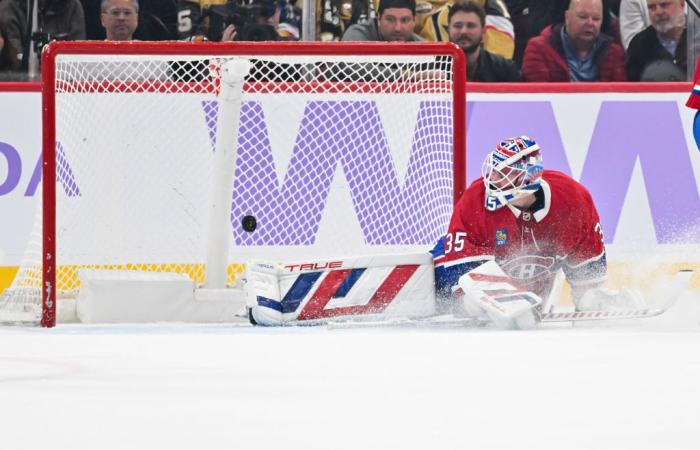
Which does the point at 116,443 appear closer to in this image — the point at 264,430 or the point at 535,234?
the point at 264,430

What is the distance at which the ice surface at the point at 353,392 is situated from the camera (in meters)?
1.98

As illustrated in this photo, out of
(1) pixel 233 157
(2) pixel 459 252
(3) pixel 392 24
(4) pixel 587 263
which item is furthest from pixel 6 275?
(4) pixel 587 263

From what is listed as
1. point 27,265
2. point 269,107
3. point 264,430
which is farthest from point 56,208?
point 264,430

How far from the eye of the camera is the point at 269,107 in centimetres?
557

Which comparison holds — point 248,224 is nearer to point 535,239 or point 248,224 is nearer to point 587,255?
point 535,239

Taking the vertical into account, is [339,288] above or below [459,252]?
below

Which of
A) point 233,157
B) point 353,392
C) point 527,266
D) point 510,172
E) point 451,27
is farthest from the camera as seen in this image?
point 451,27

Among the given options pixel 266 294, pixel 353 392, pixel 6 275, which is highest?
pixel 353 392

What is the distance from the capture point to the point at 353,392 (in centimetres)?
247

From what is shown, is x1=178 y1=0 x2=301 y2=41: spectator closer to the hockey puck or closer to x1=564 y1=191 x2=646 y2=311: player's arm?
the hockey puck

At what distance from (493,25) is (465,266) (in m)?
1.77

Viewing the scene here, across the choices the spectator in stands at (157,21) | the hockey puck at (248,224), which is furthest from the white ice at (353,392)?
the spectator in stands at (157,21)

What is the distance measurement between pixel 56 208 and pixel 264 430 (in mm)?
2924

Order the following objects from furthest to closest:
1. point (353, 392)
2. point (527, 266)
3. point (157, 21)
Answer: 1. point (157, 21)
2. point (527, 266)
3. point (353, 392)
